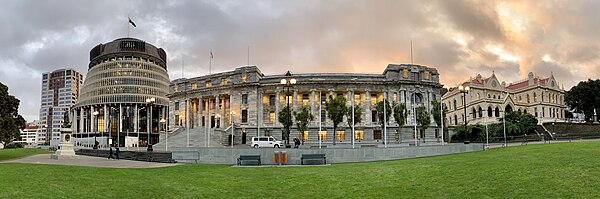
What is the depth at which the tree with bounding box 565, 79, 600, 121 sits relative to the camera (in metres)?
90.2

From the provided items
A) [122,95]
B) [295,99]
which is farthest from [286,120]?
[122,95]

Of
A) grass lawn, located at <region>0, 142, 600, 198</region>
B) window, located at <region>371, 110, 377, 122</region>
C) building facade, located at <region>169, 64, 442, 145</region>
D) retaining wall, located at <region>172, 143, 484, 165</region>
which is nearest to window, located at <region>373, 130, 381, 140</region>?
building facade, located at <region>169, 64, 442, 145</region>

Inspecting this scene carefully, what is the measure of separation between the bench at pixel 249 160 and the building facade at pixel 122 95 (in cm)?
10861

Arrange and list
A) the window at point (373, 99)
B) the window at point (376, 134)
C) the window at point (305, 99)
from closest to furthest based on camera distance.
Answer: the window at point (376, 134), the window at point (305, 99), the window at point (373, 99)

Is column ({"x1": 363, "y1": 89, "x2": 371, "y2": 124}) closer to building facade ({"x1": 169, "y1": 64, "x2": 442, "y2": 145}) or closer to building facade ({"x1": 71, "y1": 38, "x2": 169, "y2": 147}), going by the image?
building facade ({"x1": 169, "y1": 64, "x2": 442, "y2": 145})

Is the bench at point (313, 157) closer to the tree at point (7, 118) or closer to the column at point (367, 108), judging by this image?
the tree at point (7, 118)

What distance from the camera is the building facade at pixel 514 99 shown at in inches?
3917

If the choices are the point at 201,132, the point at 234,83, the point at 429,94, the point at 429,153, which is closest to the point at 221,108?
the point at 234,83

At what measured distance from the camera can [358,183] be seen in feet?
63.7

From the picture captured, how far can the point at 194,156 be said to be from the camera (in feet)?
121

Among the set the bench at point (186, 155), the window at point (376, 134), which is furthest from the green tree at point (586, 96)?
the bench at point (186, 155)

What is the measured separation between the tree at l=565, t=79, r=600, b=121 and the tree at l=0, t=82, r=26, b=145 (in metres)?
103

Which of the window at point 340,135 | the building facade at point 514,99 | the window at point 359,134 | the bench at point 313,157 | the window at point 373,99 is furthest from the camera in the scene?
the building facade at point 514,99

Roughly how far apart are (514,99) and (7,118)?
106699 mm
